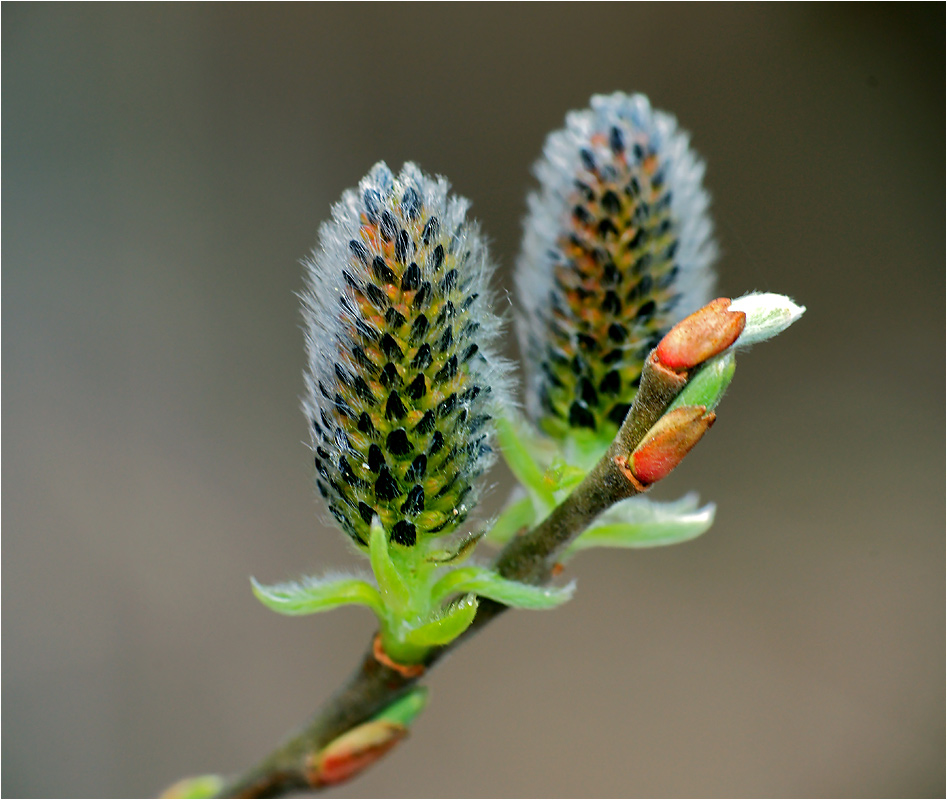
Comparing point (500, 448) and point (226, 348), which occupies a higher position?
point (226, 348)

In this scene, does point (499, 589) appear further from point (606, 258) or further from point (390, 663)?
point (606, 258)

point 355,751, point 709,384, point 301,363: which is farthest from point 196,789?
point 301,363

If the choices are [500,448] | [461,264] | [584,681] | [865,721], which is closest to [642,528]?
[500,448]

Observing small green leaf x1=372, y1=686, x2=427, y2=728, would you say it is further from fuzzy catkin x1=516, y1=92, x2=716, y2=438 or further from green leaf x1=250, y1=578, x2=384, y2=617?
fuzzy catkin x1=516, y1=92, x2=716, y2=438

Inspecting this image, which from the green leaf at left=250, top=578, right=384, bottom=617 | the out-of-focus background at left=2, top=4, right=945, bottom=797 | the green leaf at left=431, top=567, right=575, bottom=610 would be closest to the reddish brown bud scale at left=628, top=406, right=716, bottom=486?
the green leaf at left=431, top=567, right=575, bottom=610

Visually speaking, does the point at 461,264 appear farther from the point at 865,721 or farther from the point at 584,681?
the point at 865,721

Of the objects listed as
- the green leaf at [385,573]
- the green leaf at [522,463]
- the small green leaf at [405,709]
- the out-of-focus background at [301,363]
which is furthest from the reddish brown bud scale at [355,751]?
the out-of-focus background at [301,363]

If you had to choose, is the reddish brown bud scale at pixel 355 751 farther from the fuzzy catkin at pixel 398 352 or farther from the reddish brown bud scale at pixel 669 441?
the reddish brown bud scale at pixel 669 441
